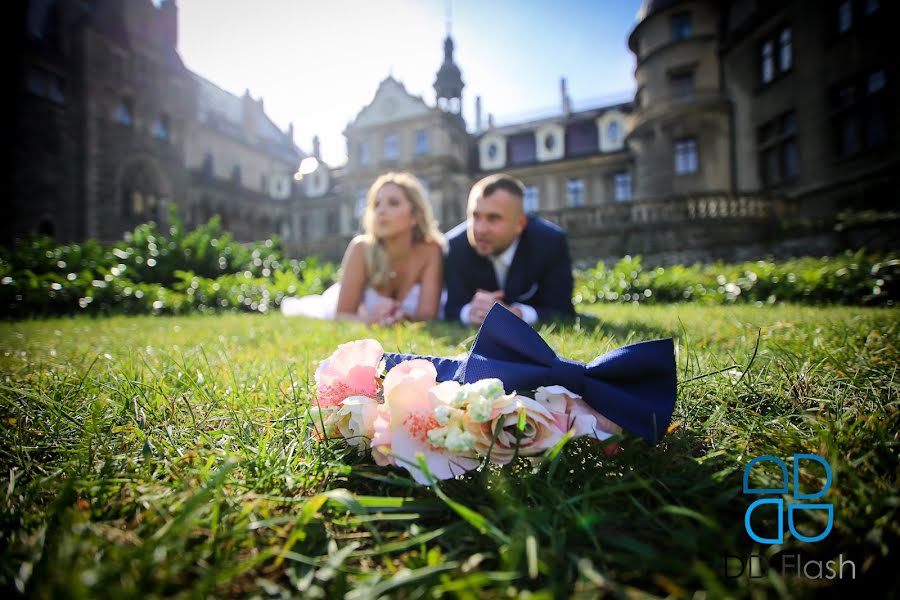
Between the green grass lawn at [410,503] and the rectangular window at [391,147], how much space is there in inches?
1045

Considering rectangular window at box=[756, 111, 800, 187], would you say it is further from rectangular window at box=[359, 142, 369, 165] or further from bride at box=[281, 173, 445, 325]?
rectangular window at box=[359, 142, 369, 165]

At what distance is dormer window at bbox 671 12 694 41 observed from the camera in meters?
16.5

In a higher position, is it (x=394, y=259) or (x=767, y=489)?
(x=394, y=259)

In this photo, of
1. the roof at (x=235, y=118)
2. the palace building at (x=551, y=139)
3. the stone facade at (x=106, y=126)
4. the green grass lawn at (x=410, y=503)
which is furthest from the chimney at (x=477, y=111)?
the green grass lawn at (x=410, y=503)

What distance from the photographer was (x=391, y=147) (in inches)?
1040

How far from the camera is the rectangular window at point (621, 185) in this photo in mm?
23266

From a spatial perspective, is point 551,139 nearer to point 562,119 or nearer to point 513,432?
point 562,119

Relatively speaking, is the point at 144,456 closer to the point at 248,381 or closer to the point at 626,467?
the point at 248,381

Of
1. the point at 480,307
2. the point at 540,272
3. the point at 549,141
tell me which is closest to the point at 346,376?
the point at 480,307

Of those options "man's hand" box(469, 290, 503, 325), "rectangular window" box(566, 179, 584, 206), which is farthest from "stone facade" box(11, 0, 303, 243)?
"man's hand" box(469, 290, 503, 325)

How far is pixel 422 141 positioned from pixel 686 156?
14.6 meters

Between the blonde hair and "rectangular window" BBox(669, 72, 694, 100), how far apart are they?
16.9m

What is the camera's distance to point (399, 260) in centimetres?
468

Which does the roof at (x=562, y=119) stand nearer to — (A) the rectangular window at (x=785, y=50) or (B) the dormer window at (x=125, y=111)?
(A) the rectangular window at (x=785, y=50)
